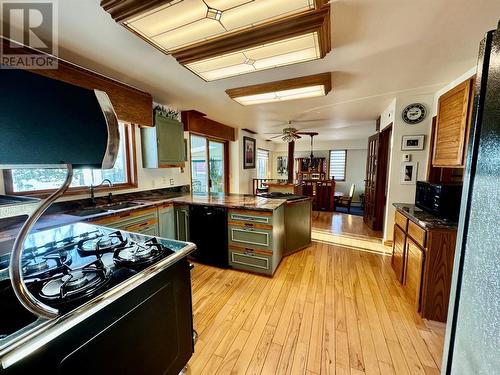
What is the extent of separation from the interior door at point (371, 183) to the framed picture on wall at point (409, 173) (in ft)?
3.36

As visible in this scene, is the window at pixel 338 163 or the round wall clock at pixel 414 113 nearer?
the round wall clock at pixel 414 113

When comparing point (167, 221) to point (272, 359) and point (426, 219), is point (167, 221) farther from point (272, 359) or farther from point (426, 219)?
point (426, 219)

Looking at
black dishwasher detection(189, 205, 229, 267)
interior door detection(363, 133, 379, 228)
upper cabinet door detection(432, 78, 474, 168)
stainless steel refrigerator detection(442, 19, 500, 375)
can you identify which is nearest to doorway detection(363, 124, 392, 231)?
interior door detection(363, 133, 379, 228)

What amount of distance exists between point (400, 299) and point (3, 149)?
288cm

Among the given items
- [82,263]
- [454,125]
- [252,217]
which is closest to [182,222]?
[252,217]

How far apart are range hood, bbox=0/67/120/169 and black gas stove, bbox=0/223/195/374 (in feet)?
1.51

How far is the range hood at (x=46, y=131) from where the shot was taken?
1.63ft

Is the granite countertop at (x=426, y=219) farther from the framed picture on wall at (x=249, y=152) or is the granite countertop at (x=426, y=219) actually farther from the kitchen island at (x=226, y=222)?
the framed picture on wall at (x=249, y=152)

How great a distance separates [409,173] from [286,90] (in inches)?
88.8

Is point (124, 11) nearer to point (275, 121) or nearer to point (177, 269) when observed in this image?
point (177, 269)

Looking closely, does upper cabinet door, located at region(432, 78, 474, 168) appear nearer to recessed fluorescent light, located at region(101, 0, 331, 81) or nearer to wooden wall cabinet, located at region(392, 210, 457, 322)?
wooden wall cabinet, located at region(392, 210, 457, 322)

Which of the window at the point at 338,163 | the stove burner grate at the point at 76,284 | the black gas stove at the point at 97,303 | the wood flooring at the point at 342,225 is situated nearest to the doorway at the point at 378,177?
the wood flooring at the point at 342,225

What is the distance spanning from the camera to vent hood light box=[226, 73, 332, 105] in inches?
88.5

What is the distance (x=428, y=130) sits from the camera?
296 centimetres
